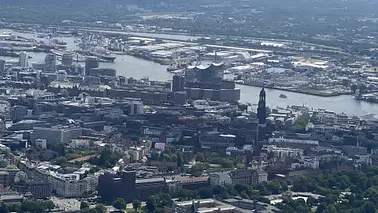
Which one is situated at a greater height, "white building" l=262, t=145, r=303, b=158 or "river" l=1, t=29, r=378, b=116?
"river" l=1, t=29, r=378, b=116

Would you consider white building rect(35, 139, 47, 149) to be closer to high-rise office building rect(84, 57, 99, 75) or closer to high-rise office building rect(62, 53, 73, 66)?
high-rise office building rect(84, 57, 99, 75)

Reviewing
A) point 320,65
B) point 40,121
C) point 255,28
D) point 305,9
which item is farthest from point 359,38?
point 40,121

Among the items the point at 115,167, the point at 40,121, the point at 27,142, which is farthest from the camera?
the point at 40,121

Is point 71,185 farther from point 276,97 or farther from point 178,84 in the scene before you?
point 276,97

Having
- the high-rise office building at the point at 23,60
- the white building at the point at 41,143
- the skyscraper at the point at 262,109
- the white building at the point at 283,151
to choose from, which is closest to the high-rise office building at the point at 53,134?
the white building at the point at 41,143

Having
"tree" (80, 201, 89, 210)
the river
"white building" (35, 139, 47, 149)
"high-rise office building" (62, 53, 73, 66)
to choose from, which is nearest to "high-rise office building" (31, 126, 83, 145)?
"white building" (35, 139, 47, 149)

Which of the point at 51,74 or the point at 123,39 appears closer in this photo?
the point at 51,74

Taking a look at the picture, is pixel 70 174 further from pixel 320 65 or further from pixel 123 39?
pixel 123 39

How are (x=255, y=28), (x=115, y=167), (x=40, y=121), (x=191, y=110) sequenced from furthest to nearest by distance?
(x=255, y=28) < (x=191, y=110) < (x=40, y=121) < (x=115, y=167)

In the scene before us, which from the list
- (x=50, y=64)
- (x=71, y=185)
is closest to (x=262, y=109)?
(x=71, y=185)
